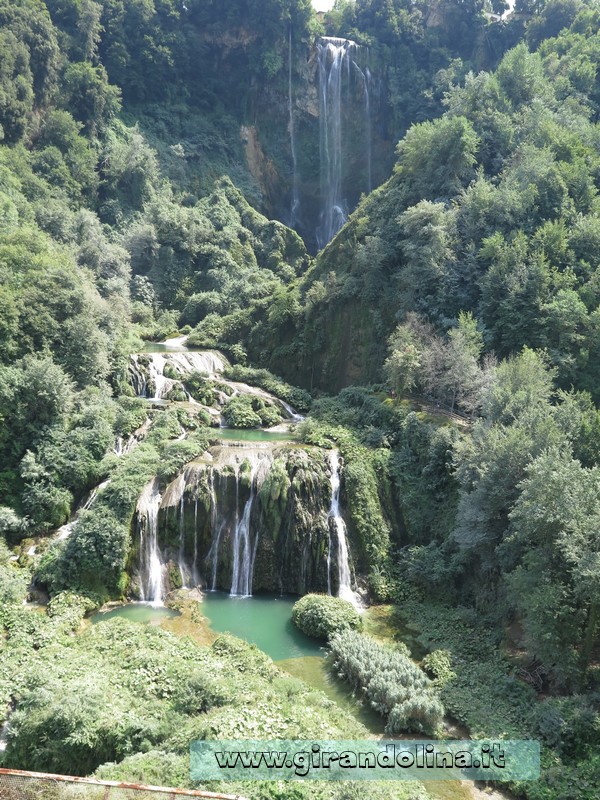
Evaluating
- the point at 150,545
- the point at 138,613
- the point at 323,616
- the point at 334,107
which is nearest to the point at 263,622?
the point at 323,616

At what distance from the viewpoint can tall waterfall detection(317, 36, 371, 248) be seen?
61156 millimetres

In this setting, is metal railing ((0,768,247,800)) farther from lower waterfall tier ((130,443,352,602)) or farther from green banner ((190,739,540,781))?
lower waterfall tier ((130,443,352,602))

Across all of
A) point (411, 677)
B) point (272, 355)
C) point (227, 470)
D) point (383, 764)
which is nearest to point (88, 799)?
point (383, 764)

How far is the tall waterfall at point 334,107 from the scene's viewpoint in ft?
201

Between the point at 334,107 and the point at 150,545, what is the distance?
54560mm

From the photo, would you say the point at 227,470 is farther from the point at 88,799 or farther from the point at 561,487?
the point at 88,799

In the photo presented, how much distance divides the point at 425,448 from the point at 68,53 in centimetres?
4923

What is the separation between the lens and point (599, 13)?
1929 inches

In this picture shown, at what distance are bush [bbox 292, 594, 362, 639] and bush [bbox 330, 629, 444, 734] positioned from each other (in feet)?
2.53

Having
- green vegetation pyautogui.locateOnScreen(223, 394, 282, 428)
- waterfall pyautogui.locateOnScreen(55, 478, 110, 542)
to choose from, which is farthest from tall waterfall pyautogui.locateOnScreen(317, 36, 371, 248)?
waterfall pyautogui.locateOnScreen(55, 478, 110, 542)

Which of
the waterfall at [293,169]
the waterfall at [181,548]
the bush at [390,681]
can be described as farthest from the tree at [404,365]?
the waterfall at [293,169]

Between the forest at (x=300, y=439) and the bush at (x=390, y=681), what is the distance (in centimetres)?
8

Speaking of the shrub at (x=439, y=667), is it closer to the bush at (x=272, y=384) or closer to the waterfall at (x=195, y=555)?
the waterfall at (x=195, y=555)

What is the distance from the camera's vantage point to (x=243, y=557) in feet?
69.3
